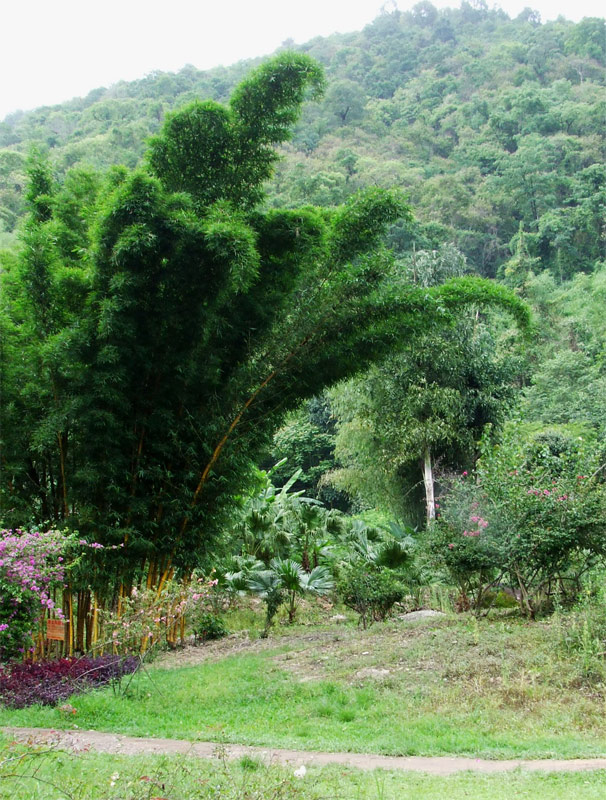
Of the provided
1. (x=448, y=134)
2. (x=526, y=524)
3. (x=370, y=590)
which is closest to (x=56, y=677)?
(x=370, y=590)

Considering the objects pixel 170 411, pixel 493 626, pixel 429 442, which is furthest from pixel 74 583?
pixel 429 442

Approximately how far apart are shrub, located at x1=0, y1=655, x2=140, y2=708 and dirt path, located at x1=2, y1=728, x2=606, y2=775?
998 mm

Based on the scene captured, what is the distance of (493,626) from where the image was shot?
766 centimetres

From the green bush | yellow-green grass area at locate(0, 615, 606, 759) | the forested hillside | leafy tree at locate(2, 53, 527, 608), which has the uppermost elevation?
the forested hillside

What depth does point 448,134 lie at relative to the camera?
47.2 meters

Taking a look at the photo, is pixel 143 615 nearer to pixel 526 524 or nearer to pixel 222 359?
pixel 222 359

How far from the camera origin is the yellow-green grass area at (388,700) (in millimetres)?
4266

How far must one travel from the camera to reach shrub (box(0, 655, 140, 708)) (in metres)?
5.23

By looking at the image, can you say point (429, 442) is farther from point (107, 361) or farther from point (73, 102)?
point (73, 102)

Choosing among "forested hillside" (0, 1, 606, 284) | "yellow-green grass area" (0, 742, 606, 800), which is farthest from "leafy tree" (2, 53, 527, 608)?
"forested hillside" (0, 1, 606, 284)

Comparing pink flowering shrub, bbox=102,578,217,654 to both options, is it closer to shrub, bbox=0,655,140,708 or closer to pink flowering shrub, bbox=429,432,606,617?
shrub, bbox=0,655,140,708

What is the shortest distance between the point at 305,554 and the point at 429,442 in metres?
4.21

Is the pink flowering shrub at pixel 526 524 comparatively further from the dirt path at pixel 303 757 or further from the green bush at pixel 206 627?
the dirt path at pixel 303 757

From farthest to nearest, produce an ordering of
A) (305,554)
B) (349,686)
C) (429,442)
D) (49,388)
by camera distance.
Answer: (429,442), (305,554), (49,388), (349,686)
